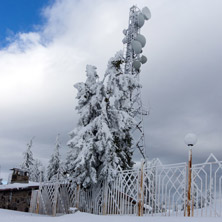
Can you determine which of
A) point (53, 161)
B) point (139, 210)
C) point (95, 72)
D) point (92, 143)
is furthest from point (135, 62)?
point (53, 161)

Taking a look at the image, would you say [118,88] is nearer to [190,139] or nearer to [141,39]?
[190,139]

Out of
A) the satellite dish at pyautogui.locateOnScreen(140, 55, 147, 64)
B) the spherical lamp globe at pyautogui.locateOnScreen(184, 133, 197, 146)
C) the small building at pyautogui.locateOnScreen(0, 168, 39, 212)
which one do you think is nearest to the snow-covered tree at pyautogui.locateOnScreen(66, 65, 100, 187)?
the spherical lamp globe at pyautogui.locateOnScreen(184, 133, 197, 146)

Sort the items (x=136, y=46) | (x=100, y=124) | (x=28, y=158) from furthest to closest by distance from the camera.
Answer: (x=28, y=158)
(x=136, y=46)
(x=100, y=124)

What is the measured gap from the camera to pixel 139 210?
30.1 ft

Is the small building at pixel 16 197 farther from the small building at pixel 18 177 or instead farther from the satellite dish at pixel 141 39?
the satellite dish at pixel 141 39

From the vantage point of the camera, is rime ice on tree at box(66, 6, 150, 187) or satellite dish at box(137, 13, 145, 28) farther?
satellite dish at box(137, 13, 145, 28)

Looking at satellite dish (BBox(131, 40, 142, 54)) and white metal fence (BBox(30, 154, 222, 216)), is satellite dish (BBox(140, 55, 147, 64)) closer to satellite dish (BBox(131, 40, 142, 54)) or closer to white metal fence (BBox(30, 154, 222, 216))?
satellite dish (BBox(131, 40, 142, 54))

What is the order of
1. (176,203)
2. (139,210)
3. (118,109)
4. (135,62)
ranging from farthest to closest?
(135,62) < (118,109) < (139,210) < (176,203)

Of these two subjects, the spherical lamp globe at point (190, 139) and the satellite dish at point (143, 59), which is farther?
the satellite dish at point (143, 59)

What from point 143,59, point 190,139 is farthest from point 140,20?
point 190,139

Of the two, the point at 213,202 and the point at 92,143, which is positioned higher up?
the point at 92,143

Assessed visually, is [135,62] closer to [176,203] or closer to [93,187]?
[93,187]

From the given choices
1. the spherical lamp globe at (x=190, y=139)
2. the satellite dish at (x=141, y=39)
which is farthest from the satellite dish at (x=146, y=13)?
the spherical lamp globe at (x=190, y=139)

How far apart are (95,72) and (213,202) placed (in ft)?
27.4
